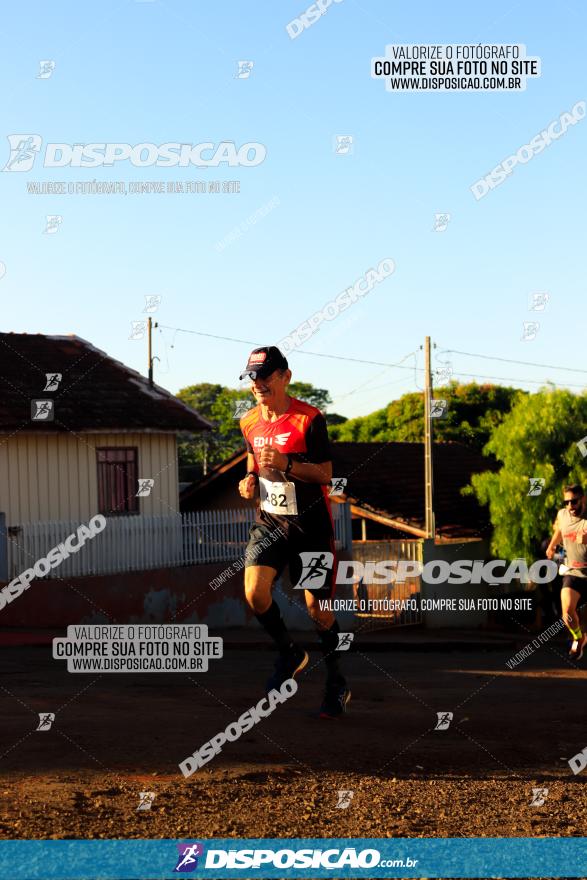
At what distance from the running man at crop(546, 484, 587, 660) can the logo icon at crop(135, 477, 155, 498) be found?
15787mm

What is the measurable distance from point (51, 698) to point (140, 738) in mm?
1828

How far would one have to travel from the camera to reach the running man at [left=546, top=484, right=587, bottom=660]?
440 inches

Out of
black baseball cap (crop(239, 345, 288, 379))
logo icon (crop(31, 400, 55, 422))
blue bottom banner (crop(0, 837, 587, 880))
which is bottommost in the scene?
blue bottom banner (crop(0, 837, 587, 880))

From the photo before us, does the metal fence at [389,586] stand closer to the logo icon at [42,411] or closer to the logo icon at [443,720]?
the logo icon at [42,411]

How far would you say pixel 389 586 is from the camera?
87.9 ft

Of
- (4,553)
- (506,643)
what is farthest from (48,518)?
(506,643)

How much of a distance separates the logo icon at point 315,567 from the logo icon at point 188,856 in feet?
9.92

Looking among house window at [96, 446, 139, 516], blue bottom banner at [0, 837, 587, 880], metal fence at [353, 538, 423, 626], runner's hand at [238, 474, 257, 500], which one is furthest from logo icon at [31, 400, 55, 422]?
blue bottom banner at [0, 837, 587, 880]

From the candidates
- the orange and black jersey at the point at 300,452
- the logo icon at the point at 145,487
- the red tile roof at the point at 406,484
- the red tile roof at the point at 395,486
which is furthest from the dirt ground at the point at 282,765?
the red tile roof at the point at 406,484

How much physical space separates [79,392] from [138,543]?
18.0ft

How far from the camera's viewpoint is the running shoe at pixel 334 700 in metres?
7.46

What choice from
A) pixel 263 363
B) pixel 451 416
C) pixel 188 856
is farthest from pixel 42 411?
pixel 451 416

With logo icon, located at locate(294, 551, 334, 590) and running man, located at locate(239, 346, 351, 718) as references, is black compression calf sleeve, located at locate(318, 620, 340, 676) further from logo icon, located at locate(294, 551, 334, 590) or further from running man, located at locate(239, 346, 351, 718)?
logo icon, located at locate(294, 551, 334, 590)

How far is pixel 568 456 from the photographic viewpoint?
28109 mm
